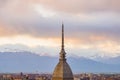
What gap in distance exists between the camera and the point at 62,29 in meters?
37.5

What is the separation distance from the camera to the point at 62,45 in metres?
36.8

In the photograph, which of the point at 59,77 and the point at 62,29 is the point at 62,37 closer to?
the point at 62,29

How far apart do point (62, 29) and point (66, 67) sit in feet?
11.5

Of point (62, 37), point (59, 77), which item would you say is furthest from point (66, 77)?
point (62, 37)

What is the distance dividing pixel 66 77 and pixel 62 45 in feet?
9.07

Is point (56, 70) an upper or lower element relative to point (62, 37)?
lower

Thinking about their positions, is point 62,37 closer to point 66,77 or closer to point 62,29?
point 62,29

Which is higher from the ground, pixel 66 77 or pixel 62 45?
pixel 62 45

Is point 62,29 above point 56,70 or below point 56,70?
above

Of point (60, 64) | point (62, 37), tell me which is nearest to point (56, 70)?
point (60, 64)

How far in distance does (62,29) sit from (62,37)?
2.41 feet

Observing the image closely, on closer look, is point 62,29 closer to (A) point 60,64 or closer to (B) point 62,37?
(B) point 62,37

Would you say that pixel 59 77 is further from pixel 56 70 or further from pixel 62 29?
pixel 62 29

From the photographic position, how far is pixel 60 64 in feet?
118
